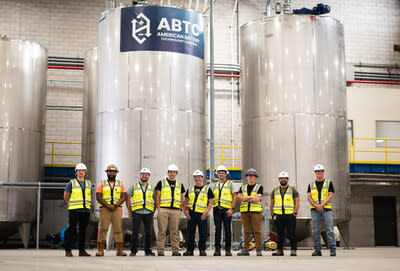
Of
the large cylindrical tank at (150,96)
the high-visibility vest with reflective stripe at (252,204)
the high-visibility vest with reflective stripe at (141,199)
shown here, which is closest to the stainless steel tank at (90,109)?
the large cylindrical tank at (150,96)

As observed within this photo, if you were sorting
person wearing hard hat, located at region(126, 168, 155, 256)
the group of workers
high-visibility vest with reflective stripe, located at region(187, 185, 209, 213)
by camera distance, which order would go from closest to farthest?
the group of workers
person wearing hard hat, located at region(126, 168, 155, 256)
high-visibility vest with reflective stripe, located at region(187, 185, 209, 213)

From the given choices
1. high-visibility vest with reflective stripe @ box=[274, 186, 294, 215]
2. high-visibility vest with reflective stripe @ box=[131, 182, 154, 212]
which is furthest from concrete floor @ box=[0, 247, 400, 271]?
high-visibility vest with reflective stripe @ box=[274, 186, 294, 215]

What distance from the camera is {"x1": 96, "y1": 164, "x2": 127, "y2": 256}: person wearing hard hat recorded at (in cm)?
1125

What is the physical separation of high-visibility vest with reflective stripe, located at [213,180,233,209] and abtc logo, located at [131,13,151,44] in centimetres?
520

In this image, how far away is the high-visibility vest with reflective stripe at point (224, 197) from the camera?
1173 centimetres

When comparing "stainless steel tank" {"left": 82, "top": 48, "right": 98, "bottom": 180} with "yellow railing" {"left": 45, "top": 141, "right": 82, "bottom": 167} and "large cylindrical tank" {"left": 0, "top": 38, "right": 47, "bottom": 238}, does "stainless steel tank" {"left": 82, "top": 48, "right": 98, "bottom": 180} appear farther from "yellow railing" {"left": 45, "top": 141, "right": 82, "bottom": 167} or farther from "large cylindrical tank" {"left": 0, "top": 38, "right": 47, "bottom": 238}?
"large cylindrical tank" {"left": 0, "top": 38, "right": 47, "bottom": 238}

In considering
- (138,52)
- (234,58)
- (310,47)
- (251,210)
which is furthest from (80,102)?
(251,210)

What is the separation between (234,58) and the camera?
24.5 m

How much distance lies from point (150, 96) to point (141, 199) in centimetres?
402

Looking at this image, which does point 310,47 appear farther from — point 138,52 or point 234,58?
point 234,58

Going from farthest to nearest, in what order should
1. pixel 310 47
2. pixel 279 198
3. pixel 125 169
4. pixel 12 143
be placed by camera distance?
pixel 12 143 → pixel 310 47 → pixel 125 169 → pixel 279 198

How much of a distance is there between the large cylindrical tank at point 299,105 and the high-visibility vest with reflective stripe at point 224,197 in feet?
13.8

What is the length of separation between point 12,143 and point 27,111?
1216 millimetres

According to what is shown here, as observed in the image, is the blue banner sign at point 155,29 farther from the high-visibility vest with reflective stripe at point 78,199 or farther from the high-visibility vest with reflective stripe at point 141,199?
the high-visibility vest with reflective stripe at point 78,199
